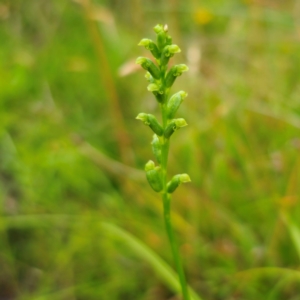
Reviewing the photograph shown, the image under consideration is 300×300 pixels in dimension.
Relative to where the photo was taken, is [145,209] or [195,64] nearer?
[145,209]

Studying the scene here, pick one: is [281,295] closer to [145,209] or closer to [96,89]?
[145,209]

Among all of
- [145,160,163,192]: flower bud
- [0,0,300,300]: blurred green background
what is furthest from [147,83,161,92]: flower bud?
[0,0,300,300]: blurred green background

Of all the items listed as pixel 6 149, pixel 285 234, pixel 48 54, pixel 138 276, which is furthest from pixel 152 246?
pixel 48 54

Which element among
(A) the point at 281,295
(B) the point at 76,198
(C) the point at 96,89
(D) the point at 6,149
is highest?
(C) the point at 96,89

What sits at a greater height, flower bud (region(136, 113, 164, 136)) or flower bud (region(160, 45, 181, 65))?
flower bud (region(160, 45, 181, 65))

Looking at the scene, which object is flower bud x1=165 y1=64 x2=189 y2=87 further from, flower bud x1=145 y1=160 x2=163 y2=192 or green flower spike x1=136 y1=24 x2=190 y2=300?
flower bud x1=145 y1=160 x2=163 y2=192

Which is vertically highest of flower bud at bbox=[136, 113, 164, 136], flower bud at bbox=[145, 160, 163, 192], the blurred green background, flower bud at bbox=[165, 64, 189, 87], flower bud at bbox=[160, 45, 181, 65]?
the blurred green background

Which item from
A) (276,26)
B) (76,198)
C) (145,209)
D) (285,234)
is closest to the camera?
(285,234)

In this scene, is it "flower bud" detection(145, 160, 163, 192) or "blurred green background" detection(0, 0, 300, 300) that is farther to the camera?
"blurred green background" detection(0, 0, 300, 300)

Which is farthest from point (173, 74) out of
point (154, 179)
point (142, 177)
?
point (142, 177)
